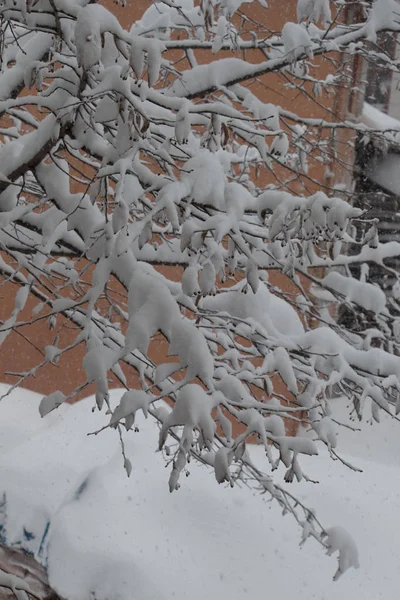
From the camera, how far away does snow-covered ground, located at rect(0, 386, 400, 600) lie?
11.6 ft

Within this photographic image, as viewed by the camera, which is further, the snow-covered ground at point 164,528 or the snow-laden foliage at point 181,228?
the snow-covered ground at point 164,528

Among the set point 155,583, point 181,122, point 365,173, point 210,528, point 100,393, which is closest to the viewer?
point 181,122

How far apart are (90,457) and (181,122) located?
267cm

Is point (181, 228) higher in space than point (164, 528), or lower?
higher

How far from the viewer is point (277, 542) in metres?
3.77

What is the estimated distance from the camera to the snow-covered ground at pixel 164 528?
353 centimetres

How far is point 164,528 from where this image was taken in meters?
3.70

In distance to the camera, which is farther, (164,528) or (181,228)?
(164,528)

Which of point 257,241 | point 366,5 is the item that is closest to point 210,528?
point 257,241

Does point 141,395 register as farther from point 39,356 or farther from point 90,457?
point 39,356

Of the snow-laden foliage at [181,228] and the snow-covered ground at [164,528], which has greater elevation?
the snow-laden foliage at [181,228]

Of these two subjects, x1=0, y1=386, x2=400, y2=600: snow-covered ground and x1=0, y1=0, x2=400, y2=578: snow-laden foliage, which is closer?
x1=0, y1=0, x2=400, y2=578: snow-laden foliage

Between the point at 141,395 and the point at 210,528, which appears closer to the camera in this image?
the point at 141,395

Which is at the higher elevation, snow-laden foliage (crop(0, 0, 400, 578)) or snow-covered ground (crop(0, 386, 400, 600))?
snow-laden foliage (crop(0, 0, 400, 578))
